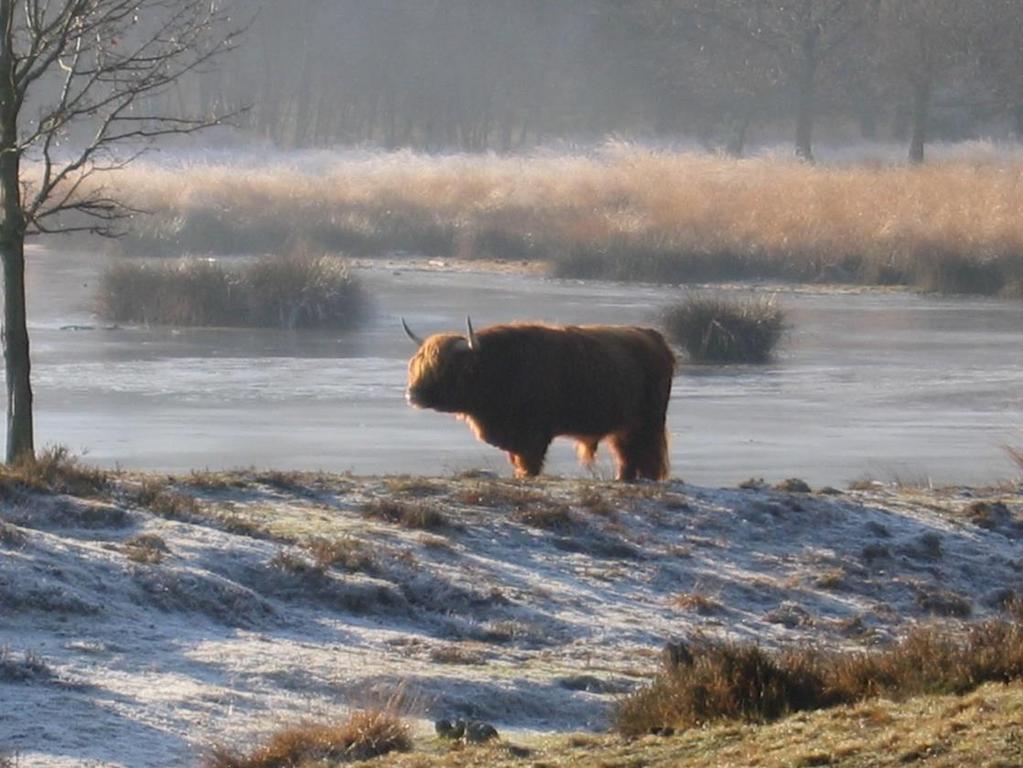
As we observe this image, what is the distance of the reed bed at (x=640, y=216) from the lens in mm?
38250

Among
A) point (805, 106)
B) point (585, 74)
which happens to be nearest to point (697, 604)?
point (805, 106)

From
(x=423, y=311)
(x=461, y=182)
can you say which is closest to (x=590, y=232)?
(x=461, y=182)

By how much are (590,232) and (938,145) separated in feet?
100

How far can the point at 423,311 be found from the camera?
30594mm

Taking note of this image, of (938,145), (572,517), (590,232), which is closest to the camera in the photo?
(572,517)

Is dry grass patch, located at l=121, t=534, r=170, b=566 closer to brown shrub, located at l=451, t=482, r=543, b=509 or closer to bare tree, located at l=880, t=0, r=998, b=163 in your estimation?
brown shrub, located at l=451, t=482, r=543, b=509

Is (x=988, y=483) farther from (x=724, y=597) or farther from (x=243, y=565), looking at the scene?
(x=243, y=565)

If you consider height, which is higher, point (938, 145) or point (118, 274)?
point (938, 145)

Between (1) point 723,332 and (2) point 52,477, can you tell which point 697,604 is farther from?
(1) point 723,332

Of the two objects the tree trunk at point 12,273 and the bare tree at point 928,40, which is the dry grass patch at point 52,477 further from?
the bare tree at point 928,40

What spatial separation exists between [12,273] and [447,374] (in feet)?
9.44

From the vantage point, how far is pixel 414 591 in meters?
9.37

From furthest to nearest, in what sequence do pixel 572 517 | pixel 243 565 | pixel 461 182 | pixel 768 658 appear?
pixel 461 182 < pixel 572 517 < pixel 243 565 < pixel 768 658

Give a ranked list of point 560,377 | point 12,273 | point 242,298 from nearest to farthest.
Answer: point 12,273, point 560,377, point 242,298
